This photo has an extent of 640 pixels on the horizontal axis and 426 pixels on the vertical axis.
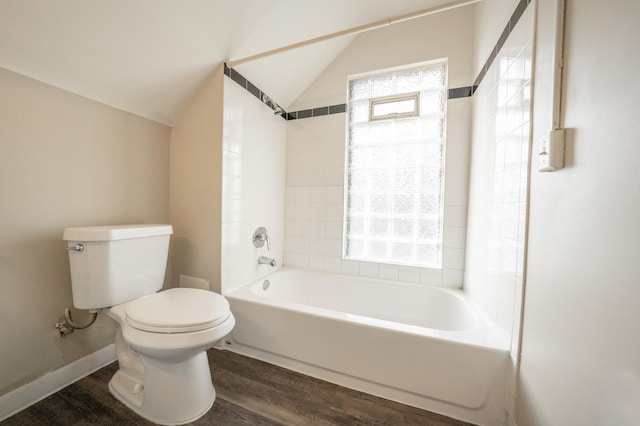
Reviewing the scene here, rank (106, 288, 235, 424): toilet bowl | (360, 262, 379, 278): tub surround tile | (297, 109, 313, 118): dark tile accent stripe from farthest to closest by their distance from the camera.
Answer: (297, 109, 313, 118): dark tile accent stripe < (360, 262, 379, 278): tub surround tile < (106, 288, 235, 424): toilet bowl

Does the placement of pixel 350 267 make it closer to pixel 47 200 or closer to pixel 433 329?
pixel 433 329

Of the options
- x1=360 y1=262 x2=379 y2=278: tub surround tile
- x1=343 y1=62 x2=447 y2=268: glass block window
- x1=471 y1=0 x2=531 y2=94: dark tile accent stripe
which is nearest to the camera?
x1=471 y1=0 x2=531 y2=94: dark tile accent stripe

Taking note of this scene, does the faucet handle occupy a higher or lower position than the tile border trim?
lower

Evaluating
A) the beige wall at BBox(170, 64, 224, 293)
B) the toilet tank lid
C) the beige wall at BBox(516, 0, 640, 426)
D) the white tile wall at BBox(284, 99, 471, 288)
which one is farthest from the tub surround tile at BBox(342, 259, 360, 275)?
the toilet tank lid

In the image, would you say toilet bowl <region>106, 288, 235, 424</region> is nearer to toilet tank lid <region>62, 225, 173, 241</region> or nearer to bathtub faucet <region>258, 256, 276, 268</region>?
toilet tank lid <region>62, 225, 173, 241</region>

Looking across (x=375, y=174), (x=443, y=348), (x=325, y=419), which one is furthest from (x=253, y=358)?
(x=375, y=174)

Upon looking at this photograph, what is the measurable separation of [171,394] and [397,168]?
1938 mm

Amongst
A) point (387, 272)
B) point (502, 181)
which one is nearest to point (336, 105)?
point (502, 181)

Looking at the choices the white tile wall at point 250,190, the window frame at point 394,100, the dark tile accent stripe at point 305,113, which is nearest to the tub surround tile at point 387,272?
the white tile wall at point 250,190

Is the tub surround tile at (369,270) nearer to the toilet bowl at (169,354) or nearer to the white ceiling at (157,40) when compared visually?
the toilet bowl at (169,354)

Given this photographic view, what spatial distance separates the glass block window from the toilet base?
132 cm

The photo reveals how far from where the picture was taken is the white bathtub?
40.7 inches

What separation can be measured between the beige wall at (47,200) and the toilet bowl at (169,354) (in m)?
0.31

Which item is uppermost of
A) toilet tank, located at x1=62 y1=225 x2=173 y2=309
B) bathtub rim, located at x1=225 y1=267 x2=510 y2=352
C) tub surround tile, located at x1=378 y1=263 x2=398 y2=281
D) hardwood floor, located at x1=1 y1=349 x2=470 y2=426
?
toilet tank, located at x1=62 y1=225 x2=173 y2=309
